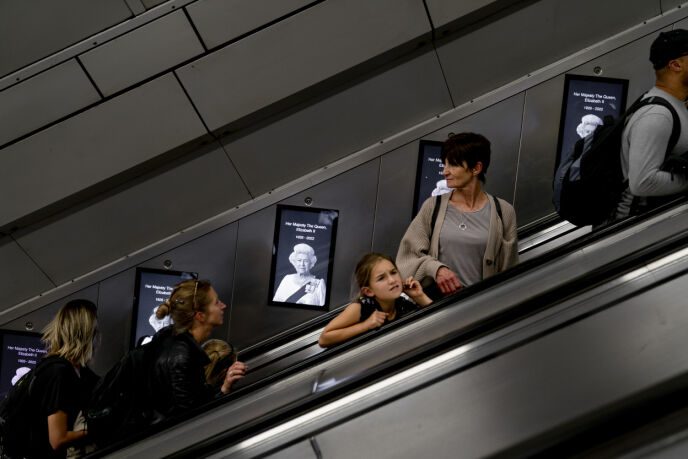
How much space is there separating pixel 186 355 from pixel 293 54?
11.9 feet

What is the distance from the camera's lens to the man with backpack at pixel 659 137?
130 inches

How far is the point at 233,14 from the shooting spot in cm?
724

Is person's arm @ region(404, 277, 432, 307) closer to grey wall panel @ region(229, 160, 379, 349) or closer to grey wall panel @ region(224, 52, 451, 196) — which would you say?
grey wall panel @ region(229, 160, 379, 349)

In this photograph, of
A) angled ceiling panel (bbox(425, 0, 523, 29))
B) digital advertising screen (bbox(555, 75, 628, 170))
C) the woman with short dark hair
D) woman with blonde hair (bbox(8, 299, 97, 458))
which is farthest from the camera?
angled ceiling panel (bbox(425, 0, 523, 29))

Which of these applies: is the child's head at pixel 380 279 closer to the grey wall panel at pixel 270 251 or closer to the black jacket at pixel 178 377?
the black jacket at pixel 178 377

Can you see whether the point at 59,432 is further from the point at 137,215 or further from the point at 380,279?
the point at 137,215

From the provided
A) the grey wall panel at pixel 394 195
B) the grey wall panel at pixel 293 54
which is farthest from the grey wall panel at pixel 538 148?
the grey wall panel at pixel 293 54

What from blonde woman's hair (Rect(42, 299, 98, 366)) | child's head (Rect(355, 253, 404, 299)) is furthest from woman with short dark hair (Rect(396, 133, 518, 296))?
blonde woman's hair (Rect(42, 299, 98, 366))

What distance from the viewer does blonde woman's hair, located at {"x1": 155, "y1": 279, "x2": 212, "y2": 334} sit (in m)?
4.31

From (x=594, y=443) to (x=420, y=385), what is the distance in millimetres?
454

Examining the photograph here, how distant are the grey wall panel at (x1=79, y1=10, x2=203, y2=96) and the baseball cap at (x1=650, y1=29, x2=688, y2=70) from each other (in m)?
4.33

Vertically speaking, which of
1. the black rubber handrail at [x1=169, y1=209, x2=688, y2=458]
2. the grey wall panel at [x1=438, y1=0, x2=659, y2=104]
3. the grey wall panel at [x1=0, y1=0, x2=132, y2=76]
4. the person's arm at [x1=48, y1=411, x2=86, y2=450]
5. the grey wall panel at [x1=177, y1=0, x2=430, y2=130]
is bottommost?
A: the black rubber handrail at [x1=169, y1=209, x2=688, y2=458]

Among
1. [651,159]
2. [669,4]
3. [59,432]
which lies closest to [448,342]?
[651,159]

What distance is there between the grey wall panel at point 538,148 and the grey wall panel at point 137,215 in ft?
6.79
